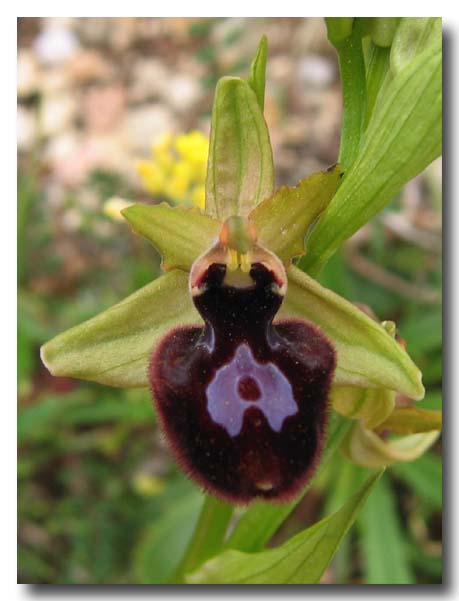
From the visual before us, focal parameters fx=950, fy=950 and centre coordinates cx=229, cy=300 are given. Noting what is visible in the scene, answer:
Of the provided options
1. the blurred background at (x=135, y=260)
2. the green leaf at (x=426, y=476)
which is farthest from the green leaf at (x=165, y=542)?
the green leaf at (x=426, y=476)

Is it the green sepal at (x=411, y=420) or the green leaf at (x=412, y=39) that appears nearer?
the green leaf at (x=412, y=39)

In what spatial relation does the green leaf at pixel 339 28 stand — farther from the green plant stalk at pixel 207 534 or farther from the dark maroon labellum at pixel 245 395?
the green plant stalk at pixel 207 534

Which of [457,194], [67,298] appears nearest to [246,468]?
[457,194]

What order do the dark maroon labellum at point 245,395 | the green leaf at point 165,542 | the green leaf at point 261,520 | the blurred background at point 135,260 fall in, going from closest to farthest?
the dark maroon labellum at point 245,395
the green leaf at point 261,520
the green leaf at point 165,542
the blurred background at point 135,260

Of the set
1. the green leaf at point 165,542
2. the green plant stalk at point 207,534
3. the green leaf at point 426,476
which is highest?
the green plant stalk at point 207,534

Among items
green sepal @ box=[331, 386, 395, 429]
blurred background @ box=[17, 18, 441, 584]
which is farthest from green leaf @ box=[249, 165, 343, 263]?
blurred background @ box=[17, 18, 441, 584]

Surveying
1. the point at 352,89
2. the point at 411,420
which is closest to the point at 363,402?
the point at 411,420
